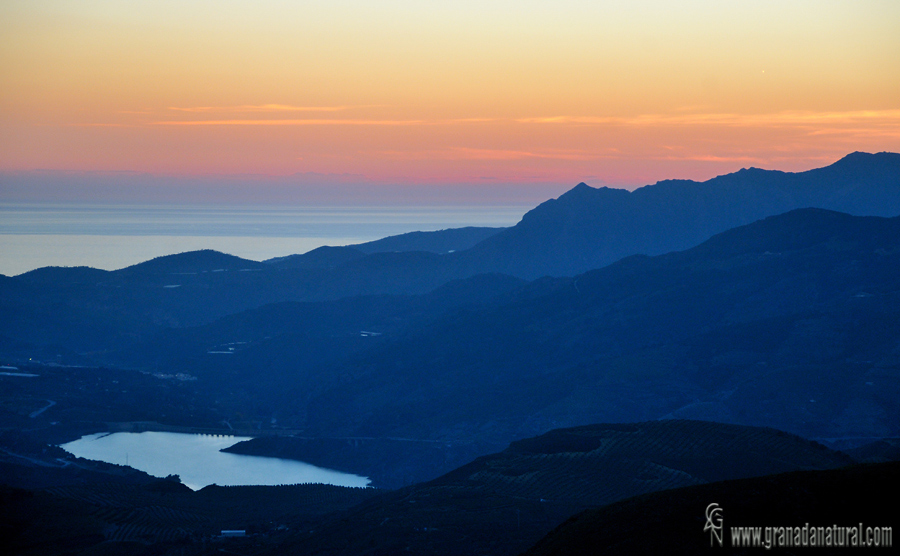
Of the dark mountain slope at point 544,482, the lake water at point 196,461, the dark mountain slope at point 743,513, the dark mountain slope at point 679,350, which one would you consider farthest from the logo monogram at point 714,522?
the lake water at point 196,461

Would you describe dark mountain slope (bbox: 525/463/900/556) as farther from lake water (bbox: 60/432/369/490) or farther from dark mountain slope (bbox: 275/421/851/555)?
lake water (bbox: 60/432/369/490)

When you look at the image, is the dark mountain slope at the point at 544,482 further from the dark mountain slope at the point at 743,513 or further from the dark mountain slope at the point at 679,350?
the dark mountain slope at the point at 679,350

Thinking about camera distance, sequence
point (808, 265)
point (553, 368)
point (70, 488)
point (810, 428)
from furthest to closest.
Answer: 1. point (808, 265)
2. point (553, 368)
3. point (810, 428)
4. point (70, 488)

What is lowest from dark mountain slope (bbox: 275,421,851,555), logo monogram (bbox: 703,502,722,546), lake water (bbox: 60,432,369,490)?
lake water (bbox: 60,432,369,490)

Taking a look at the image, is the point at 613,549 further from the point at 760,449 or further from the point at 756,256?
the point at 756,256

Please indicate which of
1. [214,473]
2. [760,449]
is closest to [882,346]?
[760,449]

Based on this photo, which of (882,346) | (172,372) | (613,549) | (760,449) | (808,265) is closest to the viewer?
(613,549)

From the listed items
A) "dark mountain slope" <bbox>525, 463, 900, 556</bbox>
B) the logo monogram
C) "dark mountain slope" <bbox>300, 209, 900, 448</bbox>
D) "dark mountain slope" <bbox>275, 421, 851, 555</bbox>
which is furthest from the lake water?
the logo monogram
